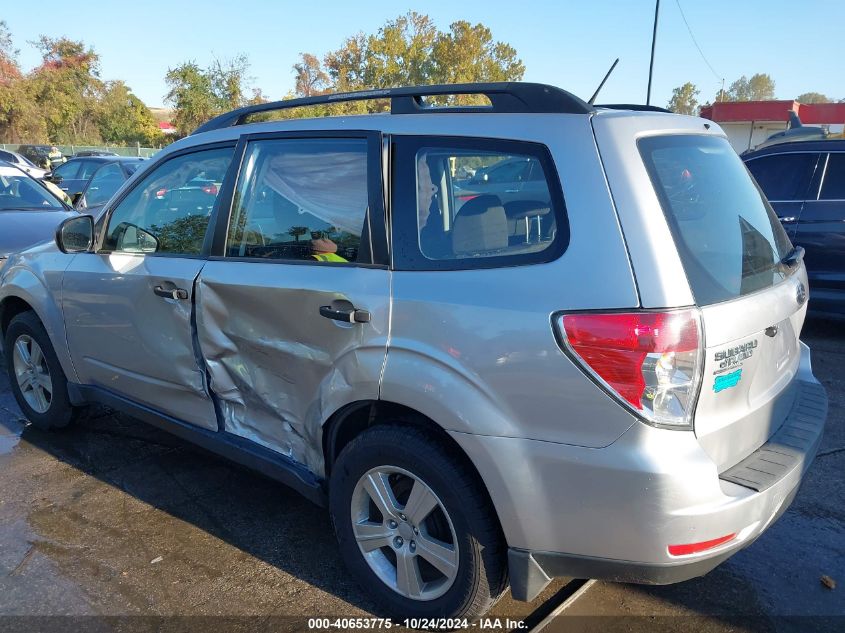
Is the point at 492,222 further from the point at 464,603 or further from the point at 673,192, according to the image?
the point at 464,603

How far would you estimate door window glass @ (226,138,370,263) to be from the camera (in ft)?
8.93

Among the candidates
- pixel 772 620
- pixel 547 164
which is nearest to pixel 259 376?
pixel 547 164

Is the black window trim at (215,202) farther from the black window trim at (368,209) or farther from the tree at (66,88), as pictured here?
the tree at (66,88)

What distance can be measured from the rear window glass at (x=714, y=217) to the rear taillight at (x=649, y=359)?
155 millimetres

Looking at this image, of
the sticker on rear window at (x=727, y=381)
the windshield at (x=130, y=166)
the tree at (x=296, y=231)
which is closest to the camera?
the sticker on rear window at (x=727, y=381)

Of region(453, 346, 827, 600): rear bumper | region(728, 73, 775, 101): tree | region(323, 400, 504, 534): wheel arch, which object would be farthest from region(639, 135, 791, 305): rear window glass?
region(728, 73, 775, 101): tree

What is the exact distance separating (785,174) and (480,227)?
546 centimetres

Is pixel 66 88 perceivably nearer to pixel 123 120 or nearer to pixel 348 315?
pixel 123 120

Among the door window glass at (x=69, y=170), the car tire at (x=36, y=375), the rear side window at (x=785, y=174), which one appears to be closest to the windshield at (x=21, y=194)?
the car tire at (x=36, y=375)

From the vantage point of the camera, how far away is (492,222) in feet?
7.83

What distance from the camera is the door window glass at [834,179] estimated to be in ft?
20.7

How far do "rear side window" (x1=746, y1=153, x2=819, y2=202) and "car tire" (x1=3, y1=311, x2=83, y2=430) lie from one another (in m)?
6.06

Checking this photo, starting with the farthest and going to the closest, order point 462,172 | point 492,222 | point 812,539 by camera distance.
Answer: point 812,539
point 462,172
point 492,222

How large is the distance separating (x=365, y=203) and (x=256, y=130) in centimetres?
82
